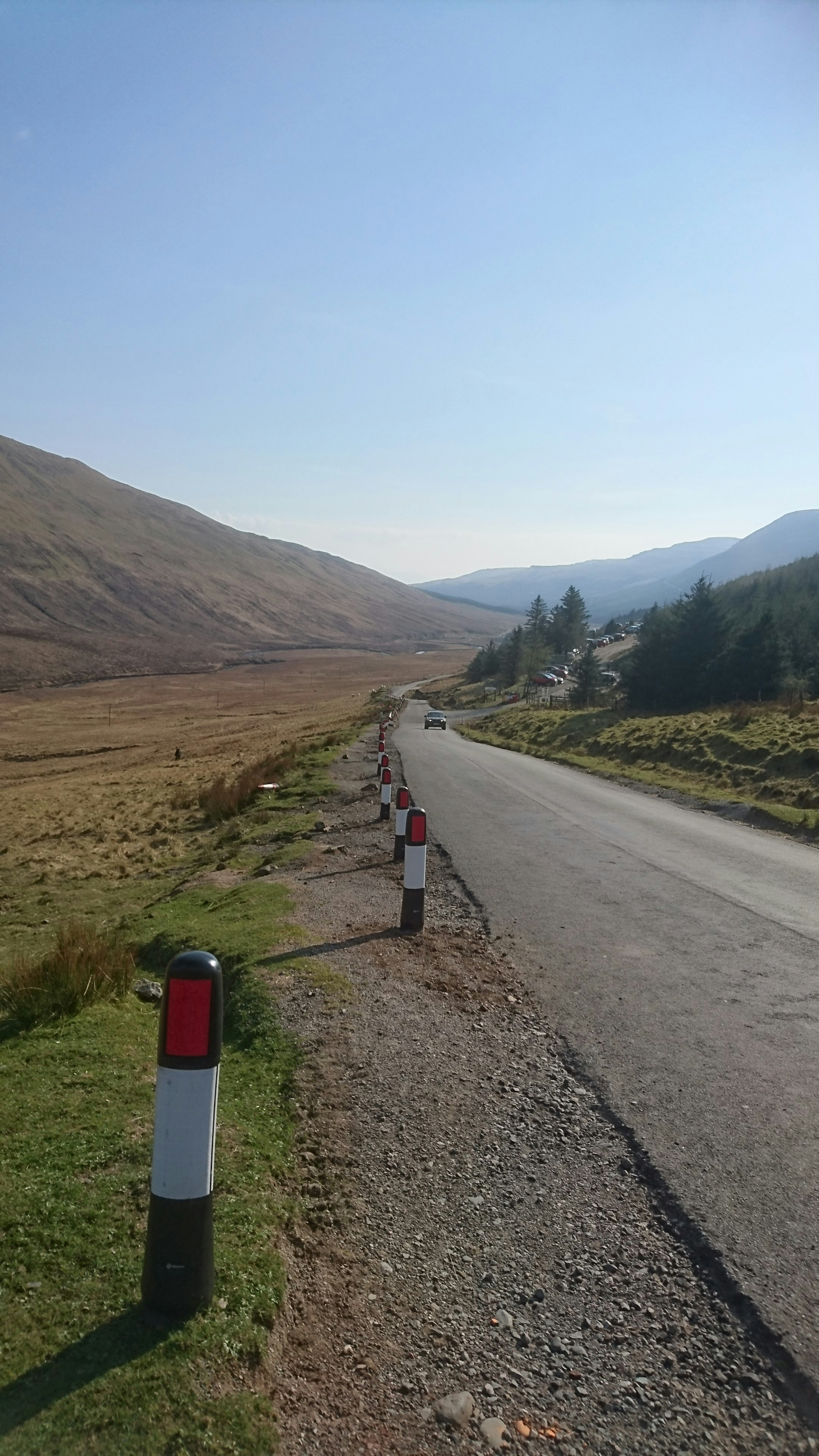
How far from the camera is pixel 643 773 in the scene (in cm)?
2486

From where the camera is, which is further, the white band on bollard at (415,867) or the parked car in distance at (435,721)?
the parked car in distance at (435,721)

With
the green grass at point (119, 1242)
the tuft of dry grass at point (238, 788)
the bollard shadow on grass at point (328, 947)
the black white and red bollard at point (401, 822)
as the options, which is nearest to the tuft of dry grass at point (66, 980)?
the green grass at point (119, 1242)

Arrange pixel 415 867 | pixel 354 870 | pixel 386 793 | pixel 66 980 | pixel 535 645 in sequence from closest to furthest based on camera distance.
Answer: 1. pixel 66 980
2. pixel 415 867
3. pixel 354 870
4. pixel 386 793
5. pixel 535 645

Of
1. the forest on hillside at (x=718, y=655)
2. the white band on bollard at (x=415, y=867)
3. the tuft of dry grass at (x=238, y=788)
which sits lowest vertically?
the tuft of dry grass at (x=238, y=788)

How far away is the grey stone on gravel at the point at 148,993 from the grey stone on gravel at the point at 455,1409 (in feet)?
13.3

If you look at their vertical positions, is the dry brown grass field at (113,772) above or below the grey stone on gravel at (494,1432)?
below

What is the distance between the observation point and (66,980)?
5.73 metres

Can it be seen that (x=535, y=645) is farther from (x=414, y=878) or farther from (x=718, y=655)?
(x=414, y=878)

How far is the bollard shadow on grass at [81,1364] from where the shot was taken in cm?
238

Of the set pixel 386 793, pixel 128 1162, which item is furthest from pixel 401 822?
pixel 128 1162

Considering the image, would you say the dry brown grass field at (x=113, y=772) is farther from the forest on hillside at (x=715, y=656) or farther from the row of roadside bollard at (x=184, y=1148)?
the forest on hillside at (x=715, y=656)

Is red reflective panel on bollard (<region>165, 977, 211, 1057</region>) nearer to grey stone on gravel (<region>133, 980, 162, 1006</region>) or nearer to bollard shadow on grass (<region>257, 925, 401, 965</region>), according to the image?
grey stone on gravel (<region>133, 980, 162, 1006</region>)

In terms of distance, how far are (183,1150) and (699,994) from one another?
4654 millimetres

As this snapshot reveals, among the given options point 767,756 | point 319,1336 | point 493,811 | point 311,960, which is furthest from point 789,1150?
point 767,756
